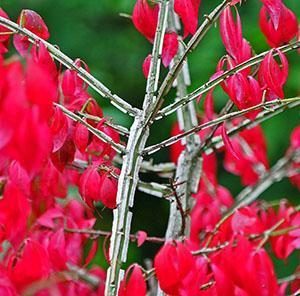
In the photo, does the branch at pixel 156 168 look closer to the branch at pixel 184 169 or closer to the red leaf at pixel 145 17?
the branch at pixel 184 169

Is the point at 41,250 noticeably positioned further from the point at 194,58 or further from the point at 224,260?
the point at 194,58

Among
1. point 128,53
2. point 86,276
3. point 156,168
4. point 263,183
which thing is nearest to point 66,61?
point 156,168

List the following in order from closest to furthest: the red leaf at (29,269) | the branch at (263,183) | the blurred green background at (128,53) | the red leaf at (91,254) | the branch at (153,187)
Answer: the red leaf at (29,269) → the branch at (153,187) → the red leaf at (91,254) → the branch at (263,183) → the blurred green background at (128,53)

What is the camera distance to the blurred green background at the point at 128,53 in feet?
9.83

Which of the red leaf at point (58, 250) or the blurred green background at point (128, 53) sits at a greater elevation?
the blurred green background at point (128, 53)

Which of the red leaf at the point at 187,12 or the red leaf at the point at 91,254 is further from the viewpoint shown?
the red leaf at the point at 91,254

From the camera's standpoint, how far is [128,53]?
10.7 feet

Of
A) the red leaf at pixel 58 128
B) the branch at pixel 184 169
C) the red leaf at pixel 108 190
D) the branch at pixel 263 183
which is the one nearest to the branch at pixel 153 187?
the branch at pixel 184 169

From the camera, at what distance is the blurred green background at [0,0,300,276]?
2996 mm

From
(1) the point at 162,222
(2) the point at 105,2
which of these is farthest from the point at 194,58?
(1) the point at 162,222

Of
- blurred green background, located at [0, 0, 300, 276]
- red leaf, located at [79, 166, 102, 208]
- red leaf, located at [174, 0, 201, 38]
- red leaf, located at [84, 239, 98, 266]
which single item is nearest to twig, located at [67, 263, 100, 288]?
red leaf, located at [84, 239, 98, 266]

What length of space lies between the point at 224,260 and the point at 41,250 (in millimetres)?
302

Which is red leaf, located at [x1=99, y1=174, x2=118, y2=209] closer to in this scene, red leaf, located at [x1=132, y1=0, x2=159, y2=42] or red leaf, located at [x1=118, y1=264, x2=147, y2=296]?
red leaf, located at [x1=118, y1=264, x2=147, y2=296]

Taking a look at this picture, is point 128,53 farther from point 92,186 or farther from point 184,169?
point 92,186
